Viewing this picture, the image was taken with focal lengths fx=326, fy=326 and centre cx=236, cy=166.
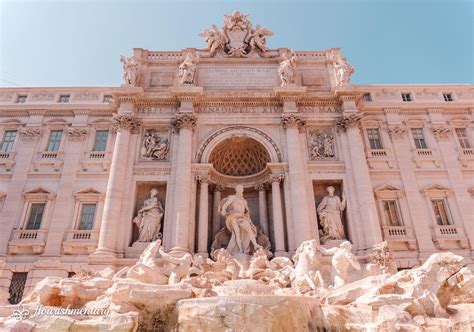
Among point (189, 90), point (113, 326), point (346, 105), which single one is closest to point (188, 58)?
point (189, 90)

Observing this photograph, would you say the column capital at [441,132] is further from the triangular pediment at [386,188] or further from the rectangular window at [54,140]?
the rectangular window at [54,140]

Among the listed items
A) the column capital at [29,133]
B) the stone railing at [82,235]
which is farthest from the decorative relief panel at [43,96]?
the stone railing at [82,235]

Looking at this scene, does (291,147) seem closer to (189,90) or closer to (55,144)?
(189,90)

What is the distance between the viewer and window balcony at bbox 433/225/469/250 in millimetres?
17125

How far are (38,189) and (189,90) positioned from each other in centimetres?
1016

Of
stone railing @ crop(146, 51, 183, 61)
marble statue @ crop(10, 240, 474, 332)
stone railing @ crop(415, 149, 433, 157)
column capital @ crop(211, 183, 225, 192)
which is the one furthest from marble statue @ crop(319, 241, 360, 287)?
stone railing @ crop(146, 51, 183, 61)

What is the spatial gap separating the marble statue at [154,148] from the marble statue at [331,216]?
30.7ft

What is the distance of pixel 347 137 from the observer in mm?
19172

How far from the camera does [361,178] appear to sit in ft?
57.9

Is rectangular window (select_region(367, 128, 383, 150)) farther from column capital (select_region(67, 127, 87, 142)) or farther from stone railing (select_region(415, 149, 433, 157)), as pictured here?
column capital (select_region(67, 127, 87, 142))

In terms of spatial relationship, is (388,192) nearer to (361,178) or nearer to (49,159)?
(361,178)

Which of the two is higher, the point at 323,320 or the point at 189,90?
the point at 189,90

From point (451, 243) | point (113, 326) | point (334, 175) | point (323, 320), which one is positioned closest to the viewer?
point (113, 326)

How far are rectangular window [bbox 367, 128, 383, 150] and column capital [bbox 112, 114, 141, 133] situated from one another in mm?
14177
